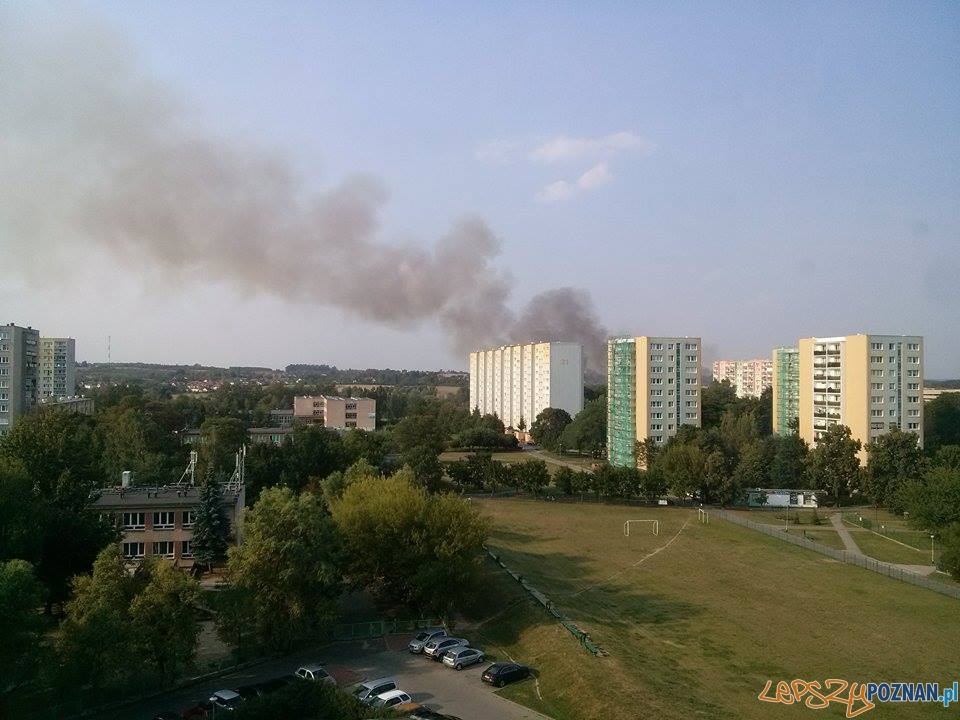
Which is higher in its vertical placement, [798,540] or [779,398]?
[779,398]

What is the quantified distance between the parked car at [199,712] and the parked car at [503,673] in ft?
14.4

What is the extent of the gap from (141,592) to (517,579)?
9.03 m

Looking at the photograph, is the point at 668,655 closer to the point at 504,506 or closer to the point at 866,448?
the point at 504,506

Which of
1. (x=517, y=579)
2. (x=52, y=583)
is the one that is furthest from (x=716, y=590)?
(x=52, y=583)

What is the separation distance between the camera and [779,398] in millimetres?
51094

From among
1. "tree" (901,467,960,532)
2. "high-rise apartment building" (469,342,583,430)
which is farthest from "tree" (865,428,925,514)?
"high-rise apartment building" (469,342,583,430)

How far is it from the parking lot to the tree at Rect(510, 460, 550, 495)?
19.4m

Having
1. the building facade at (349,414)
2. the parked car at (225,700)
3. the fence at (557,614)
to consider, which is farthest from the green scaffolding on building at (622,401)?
the parked car at (225,700)

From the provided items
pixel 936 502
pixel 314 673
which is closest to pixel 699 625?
pixel 314 673

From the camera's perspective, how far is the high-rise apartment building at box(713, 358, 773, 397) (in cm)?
9438

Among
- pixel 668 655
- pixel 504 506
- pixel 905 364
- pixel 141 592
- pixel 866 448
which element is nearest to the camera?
pixel 141 592

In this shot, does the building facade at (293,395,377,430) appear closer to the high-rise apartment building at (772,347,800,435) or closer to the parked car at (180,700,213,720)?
the high-rise apartment building at (772,347,800,435)

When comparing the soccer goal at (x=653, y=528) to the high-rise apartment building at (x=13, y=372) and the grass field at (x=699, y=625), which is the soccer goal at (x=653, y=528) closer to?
the grass field at (x=699, y=625)

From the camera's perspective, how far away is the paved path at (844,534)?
24736mm
